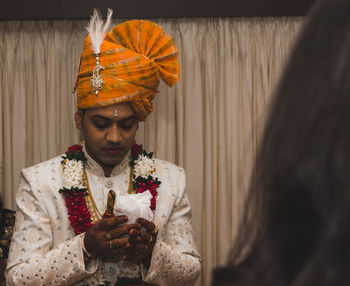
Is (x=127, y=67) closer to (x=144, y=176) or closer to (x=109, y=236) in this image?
(x=144, y=176)

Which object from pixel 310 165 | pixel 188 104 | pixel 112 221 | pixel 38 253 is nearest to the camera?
pixel 310 165

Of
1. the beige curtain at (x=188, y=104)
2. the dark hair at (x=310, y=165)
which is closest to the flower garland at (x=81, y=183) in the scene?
the beige curtain at (x=188, y=104)

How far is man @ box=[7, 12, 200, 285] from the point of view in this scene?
178 centimetres

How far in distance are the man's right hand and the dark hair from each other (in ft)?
4.06

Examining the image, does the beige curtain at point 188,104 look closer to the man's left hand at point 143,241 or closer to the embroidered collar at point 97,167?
the embroidered collar at point 97,167

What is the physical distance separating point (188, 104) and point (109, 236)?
45.8 inches

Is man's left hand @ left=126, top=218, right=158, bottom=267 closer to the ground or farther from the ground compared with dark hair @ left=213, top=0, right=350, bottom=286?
closer to the ground

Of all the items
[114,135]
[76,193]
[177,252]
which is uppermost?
[114,135]

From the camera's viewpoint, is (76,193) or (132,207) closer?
(132,207)

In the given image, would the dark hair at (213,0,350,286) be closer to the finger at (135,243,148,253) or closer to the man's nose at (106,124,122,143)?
the finger at (135,243,148,253)

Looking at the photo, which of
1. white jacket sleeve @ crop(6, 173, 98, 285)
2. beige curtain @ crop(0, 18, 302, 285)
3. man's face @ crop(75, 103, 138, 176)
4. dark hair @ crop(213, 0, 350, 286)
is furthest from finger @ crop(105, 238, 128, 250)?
dark hair @ crop(213, 0, 350, 286)

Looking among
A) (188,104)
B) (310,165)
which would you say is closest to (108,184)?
(188,104)

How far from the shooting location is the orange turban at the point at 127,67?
75.8 inches

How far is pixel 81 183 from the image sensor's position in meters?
1.99
